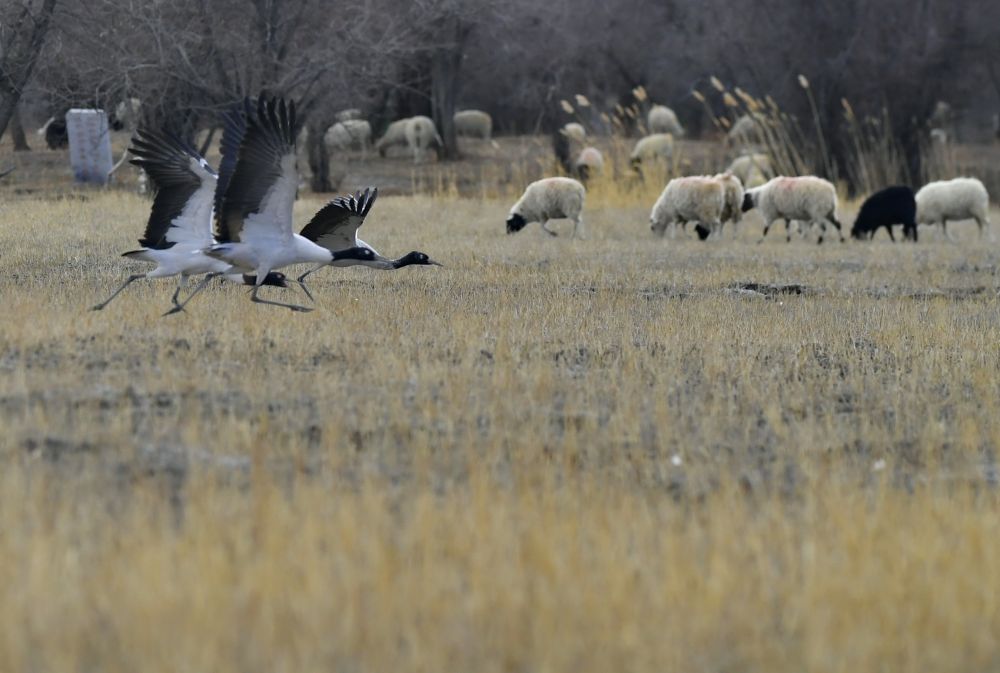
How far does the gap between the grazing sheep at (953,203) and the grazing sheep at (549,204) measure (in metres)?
4.94

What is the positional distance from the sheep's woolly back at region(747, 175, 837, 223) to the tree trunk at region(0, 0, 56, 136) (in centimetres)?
894

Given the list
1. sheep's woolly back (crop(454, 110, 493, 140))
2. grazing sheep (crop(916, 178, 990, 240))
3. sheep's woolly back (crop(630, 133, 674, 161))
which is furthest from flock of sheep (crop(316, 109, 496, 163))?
grazing sheep (crop(916, 178, 990, 240))

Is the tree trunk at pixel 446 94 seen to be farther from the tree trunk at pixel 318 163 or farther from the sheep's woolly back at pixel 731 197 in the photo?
the sheep's woolly back at pixel 731 197

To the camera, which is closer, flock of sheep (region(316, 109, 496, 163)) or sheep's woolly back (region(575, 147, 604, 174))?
sheep's woolly back (region(575, 147, 604, 174))

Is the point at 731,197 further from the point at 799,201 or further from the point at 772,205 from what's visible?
the point at 799,201

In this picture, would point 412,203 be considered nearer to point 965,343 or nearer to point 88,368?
point 965,343

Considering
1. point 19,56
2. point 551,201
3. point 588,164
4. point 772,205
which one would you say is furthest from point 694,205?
point 19,56

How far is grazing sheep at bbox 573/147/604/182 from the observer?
2708 cm

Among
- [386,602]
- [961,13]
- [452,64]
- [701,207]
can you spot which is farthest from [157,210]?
[961,13]

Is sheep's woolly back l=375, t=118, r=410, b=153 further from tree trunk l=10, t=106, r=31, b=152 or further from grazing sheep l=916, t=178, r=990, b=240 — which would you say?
grazing sheep l=916, t=178, r=990, b=240

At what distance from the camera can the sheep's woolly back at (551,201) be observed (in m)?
19.9

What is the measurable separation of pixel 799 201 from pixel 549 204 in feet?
10.2

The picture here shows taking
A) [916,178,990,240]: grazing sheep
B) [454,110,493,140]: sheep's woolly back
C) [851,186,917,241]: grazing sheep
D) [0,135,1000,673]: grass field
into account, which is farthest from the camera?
[454,110,493,140]: sheep's woolly back

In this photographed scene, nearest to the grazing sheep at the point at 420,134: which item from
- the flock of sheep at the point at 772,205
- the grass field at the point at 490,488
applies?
the flock of sheep at the point at 772,205
